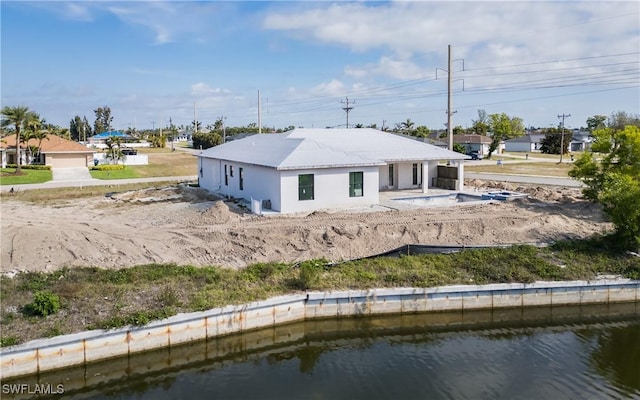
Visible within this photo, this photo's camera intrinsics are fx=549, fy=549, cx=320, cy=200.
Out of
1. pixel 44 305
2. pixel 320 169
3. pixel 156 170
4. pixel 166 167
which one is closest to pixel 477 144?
pixel 166 167

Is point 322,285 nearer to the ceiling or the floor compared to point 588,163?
nearer to the floor

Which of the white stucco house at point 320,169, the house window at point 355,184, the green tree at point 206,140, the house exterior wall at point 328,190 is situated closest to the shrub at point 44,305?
the white stucco house at point 320,169

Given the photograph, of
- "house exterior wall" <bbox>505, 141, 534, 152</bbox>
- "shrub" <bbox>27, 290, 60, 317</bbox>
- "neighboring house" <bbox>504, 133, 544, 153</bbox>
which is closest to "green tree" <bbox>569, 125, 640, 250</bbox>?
"shrub" <bbox>27, 290, 60, 317</bbox>

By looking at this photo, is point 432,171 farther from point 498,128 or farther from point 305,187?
point 498,128

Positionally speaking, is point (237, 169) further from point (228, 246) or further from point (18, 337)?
point (18, 337)

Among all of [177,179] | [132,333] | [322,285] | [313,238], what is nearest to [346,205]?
[313,238]

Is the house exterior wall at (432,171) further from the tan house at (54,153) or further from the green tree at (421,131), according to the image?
A: the green tree at (421,131)
